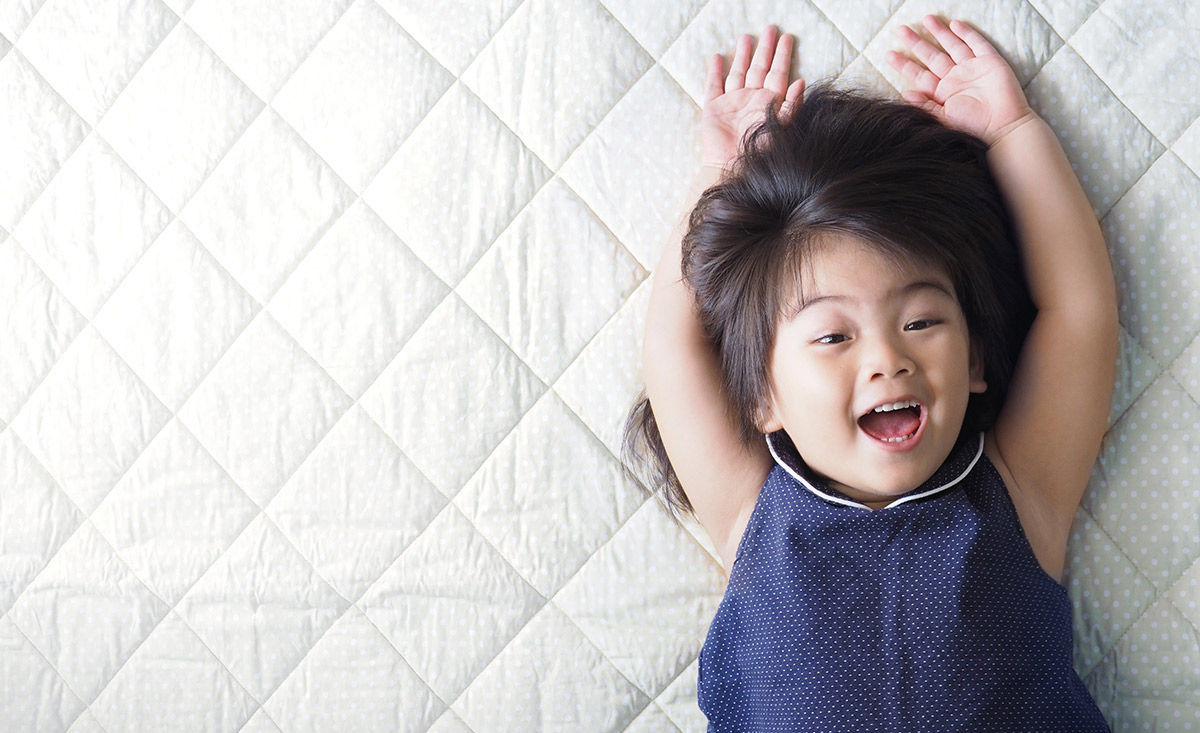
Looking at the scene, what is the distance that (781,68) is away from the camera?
0.91m

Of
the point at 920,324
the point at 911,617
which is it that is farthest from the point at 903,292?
the point at 911,617

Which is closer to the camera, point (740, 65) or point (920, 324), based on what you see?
point (920, 324)

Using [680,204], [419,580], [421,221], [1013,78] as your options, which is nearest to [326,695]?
[419,580]

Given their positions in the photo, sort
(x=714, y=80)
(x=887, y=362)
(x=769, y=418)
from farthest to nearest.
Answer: (x=714, y=80) → (x=769, y=418) → (x=887, y=362)

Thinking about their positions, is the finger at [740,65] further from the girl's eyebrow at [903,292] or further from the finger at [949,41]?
the girl's eyebrow at [903,292]

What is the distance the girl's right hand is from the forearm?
0.21 meters

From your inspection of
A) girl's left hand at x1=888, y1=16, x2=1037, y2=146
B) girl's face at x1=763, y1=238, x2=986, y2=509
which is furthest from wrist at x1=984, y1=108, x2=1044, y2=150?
girl's face at x1=763, y1=238, x2=986, y2=509

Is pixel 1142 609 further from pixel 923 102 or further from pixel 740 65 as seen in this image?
Answer: pixel 740 65

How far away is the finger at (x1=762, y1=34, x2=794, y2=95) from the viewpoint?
2.97 ft

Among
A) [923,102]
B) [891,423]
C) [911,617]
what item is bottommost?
[911,617]

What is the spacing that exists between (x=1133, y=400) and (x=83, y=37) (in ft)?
3.69

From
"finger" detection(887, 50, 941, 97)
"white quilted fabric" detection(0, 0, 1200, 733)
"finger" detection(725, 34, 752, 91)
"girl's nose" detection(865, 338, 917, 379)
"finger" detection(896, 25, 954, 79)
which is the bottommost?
"white quilted fabric" detection(0, 0, 1200, 733)

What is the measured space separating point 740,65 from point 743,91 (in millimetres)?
28

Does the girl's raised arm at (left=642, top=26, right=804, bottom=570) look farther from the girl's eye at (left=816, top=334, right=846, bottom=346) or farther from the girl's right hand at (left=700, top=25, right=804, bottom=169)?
the girl's eye at (left=816, top=334, right=846, bottom=346)
